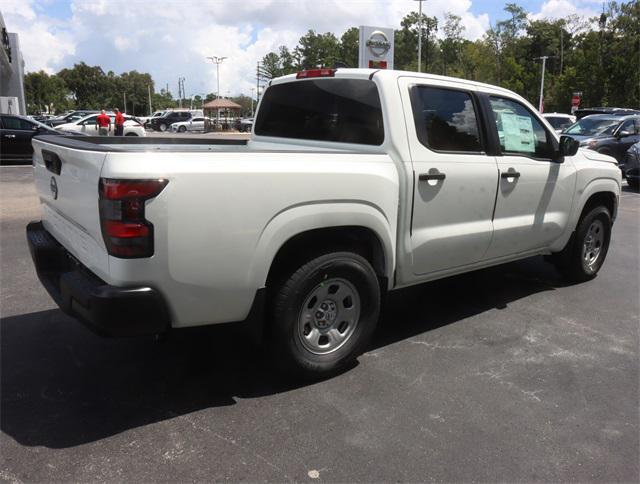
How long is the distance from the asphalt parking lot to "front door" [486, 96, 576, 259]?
69 cm

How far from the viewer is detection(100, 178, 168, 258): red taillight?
2582 mm

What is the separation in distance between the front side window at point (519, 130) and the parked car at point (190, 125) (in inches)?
2006

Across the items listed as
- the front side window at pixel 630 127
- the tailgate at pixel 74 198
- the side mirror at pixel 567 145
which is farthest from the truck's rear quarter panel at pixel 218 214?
the front side window at pixel 630 127

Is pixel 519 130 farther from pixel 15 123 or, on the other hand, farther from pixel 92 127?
pixel 92 127

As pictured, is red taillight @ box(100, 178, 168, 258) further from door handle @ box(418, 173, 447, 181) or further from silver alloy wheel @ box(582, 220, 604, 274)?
silver alloy wheel @ box(582, 220, 604, 274)

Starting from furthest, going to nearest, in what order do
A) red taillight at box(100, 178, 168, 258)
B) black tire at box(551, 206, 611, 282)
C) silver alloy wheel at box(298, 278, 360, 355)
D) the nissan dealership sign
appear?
the nissan dealership sign
black tire at box(551, 206, 611, 282)
silver alloy wheel at box(298, 278, 360, 355)
red taillight at box(100, 178, 168, 258)

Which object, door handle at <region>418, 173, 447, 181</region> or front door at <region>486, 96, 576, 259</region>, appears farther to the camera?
front door at <region>486, 96, 576, 259</region>

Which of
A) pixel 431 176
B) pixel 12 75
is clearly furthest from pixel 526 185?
pixel 12 75

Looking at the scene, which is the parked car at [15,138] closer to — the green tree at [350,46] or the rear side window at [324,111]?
the rear side window at [324,111]

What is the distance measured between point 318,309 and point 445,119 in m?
1.74

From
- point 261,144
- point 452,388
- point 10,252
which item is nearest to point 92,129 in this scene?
point 10,252

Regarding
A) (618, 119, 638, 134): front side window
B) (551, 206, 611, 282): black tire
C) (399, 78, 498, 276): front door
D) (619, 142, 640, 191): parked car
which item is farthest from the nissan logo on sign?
(399, 78, 498, 276): front door

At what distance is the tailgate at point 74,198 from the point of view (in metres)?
2.77

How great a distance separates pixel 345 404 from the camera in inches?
128
